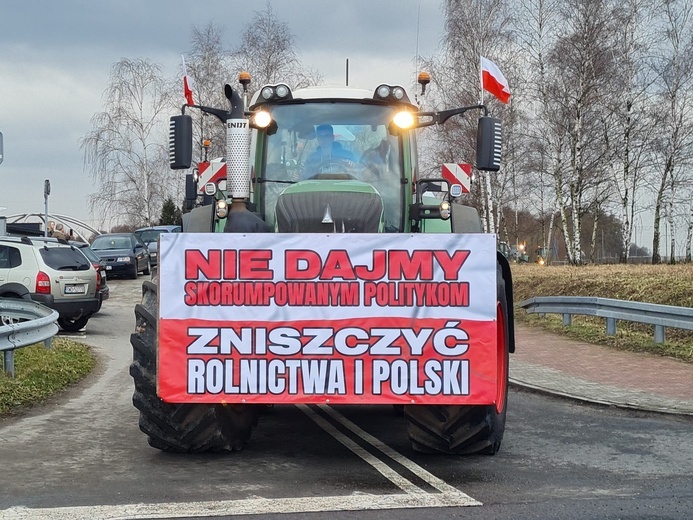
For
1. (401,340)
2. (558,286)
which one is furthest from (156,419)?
(558,286)

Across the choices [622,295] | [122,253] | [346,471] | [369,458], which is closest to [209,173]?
[369,458]

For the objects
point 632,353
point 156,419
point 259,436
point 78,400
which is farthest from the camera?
point 632,353

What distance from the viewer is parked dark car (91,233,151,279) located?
30.2m

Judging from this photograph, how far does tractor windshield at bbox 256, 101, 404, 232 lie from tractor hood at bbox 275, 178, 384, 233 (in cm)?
38

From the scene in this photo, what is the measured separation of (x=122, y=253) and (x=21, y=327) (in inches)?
800

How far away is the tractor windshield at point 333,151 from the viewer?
7.75 meters

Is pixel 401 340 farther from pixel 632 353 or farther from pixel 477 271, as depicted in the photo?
pixel 632 353

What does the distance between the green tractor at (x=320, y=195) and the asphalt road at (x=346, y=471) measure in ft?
0.91

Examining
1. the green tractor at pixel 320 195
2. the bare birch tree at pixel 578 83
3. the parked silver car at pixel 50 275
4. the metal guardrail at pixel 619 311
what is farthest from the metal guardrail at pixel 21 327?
the bare birch tree at pixel 578 83

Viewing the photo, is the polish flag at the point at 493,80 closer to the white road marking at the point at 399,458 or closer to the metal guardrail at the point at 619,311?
the metal guardrail at the point at 619,311

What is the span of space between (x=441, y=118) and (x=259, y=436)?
10.3 feet

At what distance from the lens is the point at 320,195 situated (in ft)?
23.4

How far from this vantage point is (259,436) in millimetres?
7895

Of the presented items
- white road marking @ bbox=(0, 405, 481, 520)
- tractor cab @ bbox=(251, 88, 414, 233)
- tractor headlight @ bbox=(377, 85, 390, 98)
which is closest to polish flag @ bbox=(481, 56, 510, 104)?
tractor cab @ bbox=(251, 88, 414, 233)
